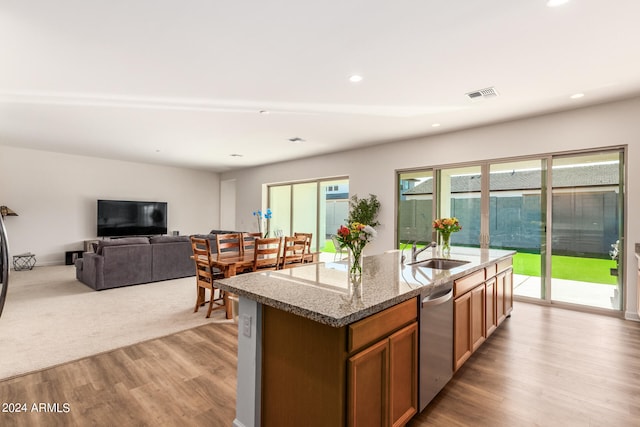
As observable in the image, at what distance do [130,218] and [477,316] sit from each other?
8.66 metres

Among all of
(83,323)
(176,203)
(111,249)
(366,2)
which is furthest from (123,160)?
(366,2)

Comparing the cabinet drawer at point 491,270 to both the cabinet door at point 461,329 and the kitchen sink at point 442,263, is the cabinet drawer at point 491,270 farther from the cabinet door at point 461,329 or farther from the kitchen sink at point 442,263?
the cabinet door at point 461,329

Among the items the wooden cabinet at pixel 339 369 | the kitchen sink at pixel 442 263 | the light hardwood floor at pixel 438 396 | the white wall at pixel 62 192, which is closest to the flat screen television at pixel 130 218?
the white wall at pixel 62 192

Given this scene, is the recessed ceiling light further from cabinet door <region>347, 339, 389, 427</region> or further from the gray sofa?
the gray sofa

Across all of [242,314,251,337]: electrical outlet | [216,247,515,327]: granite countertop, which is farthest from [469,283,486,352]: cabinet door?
[242,314,251,337]: electrical outlet

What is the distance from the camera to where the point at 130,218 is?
8.52 m

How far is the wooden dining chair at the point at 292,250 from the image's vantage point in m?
4.42

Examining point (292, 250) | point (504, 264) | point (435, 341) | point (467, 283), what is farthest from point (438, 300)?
point (292, 250)

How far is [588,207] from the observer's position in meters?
4.39

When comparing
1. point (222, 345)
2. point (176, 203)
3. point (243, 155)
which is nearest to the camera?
point (222, 345)

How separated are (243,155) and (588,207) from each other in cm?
663

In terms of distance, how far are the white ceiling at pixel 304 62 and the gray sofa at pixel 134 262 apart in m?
2.01

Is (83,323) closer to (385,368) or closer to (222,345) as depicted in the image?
(222,345)

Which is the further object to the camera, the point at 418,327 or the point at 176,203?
the point at 176,203
